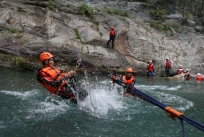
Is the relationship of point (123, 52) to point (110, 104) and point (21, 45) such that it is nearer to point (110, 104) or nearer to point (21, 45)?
point (21, 45)

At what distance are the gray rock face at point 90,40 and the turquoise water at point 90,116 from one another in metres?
7.06

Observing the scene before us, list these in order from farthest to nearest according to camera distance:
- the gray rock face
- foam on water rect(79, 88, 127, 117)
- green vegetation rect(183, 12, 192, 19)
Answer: green vegetation rect(183, 12, 192, 19)
the gray rock face
foam on water rect(79, 88, 127, 117)

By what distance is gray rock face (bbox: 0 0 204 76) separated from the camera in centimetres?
1961

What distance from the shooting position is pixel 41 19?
22.3m

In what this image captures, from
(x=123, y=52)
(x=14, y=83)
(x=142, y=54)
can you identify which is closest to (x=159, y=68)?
(x=142, y=54)

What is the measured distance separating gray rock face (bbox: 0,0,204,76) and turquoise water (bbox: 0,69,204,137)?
7061 millimetres

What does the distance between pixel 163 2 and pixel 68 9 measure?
12.9m

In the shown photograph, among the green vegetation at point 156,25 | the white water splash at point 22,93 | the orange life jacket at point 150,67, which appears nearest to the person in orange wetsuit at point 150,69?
the orange life jacket at point 150,67

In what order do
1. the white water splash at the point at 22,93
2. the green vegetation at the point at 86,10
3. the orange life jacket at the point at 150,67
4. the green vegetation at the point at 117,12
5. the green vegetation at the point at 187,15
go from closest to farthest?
1. the white water splash at the point at 22,93
2. the orange life jacket at the point at 150,67
3. the green vegetation at the point at 86,10
4. the green vegetation at the point at 117,12
5. the green vegetation at the point at 187,15

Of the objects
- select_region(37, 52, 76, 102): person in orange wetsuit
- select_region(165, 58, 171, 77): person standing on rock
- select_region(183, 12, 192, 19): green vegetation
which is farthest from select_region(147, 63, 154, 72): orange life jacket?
select_region(37, 52, 76, 102): person in orange wetsuit

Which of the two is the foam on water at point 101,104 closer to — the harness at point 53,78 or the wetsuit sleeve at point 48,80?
the harness at point 53,78

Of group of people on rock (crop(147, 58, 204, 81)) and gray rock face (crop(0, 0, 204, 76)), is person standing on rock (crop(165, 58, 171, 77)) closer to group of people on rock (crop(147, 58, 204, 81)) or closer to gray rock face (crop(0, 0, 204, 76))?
group of people on rock (crop(147, 58, 204, 81))

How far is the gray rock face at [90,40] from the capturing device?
19609 millimetres

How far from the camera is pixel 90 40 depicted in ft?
71.5
